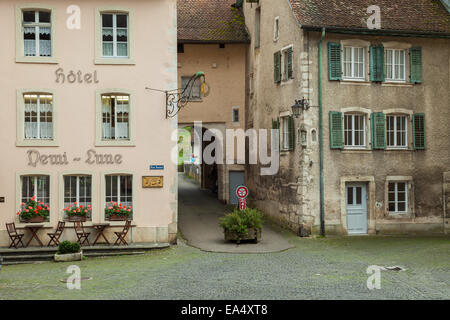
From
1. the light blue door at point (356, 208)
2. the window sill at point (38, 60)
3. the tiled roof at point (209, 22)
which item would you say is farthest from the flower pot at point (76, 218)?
the tiled roof at point (209, 22)

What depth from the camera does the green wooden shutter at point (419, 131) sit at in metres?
22.3

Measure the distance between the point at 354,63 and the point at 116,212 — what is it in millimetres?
10206

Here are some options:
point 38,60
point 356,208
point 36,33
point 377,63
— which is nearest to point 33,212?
point 38,60

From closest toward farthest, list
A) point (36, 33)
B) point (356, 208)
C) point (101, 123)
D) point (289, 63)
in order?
point (36, 33) < point (101, 123) < point (356, 208) < point (289, 63)

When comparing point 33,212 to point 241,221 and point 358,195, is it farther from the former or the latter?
point 358,195

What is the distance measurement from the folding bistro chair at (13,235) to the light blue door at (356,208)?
11.4 m

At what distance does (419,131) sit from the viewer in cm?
2234

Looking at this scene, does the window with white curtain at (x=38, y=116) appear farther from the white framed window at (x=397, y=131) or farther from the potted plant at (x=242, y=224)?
the white framed window at (x=397, y=131)

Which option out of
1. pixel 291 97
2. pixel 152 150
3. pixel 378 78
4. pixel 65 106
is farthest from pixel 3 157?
pixel 378 78

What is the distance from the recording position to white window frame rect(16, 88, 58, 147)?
18.9 meters

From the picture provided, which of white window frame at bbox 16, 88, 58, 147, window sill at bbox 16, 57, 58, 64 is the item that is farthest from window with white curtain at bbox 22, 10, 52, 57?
white window frame at bbox 16, 88, 58, 147

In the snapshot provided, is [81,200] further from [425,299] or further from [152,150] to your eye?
[425,299]

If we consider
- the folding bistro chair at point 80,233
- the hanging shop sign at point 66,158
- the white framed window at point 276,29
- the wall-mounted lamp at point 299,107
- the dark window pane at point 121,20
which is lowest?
the folding bistro chair at point 80,233

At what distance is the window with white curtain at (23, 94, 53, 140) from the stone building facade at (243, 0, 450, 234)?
8.74 meters
